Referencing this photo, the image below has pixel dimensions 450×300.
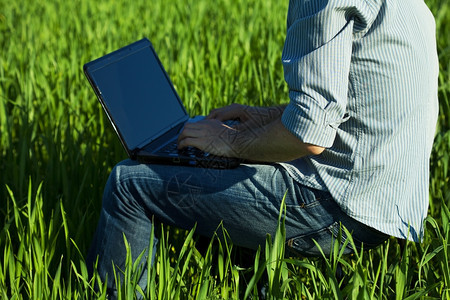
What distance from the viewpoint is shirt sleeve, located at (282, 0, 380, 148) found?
1237mm

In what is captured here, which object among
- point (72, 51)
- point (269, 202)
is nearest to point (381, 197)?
point (269, 202)

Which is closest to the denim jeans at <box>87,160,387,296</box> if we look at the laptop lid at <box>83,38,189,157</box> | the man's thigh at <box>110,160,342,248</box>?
the man's thigh at <box>110,160,342,248</box>

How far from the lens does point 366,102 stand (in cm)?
133

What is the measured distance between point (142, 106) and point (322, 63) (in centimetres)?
61

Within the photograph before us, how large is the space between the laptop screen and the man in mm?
167

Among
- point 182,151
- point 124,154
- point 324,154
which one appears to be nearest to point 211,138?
point 182,151

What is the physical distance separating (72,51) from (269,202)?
1.96 meters

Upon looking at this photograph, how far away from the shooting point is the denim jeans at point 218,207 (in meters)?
1.42

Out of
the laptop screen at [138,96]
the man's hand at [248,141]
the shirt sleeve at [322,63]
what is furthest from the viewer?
the laptop screen at [138,96]

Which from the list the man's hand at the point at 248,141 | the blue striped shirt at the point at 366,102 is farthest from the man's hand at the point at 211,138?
the blue striped shirt at the point at 366,102

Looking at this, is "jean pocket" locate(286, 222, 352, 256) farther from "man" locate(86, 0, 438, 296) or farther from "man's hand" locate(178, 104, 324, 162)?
"man's hand" locate(178, 104, 324, 162)

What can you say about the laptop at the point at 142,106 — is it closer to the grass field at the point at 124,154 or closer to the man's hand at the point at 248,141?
the man's hand at the point at 248,141

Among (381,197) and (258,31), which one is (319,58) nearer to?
(381,197)

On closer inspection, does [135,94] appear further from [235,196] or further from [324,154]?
[324,154]
